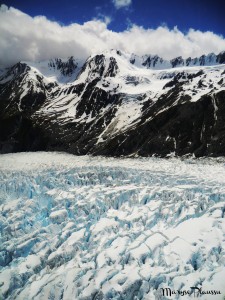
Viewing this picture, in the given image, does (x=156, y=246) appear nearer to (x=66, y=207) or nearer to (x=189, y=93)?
(x=66, y=207)

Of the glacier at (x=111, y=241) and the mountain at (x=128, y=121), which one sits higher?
the mountain at (x=128, y=121)

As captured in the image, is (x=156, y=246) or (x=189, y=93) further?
(x=189, y=93)

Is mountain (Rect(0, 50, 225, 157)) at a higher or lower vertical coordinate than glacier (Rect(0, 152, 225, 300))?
higher

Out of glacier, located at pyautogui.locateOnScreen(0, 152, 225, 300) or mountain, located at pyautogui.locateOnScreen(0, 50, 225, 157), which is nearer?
glacier, located at pyautogui.locateOnScreen(0, 152, 225, 300)

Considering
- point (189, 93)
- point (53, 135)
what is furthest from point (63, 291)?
point (53, 135)

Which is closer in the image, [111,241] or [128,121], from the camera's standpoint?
[111,241]

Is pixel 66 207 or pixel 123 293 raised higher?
pixel 66 207

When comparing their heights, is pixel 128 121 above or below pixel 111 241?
above

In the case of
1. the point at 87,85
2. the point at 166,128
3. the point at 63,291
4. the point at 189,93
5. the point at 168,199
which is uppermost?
the point at 87,85
